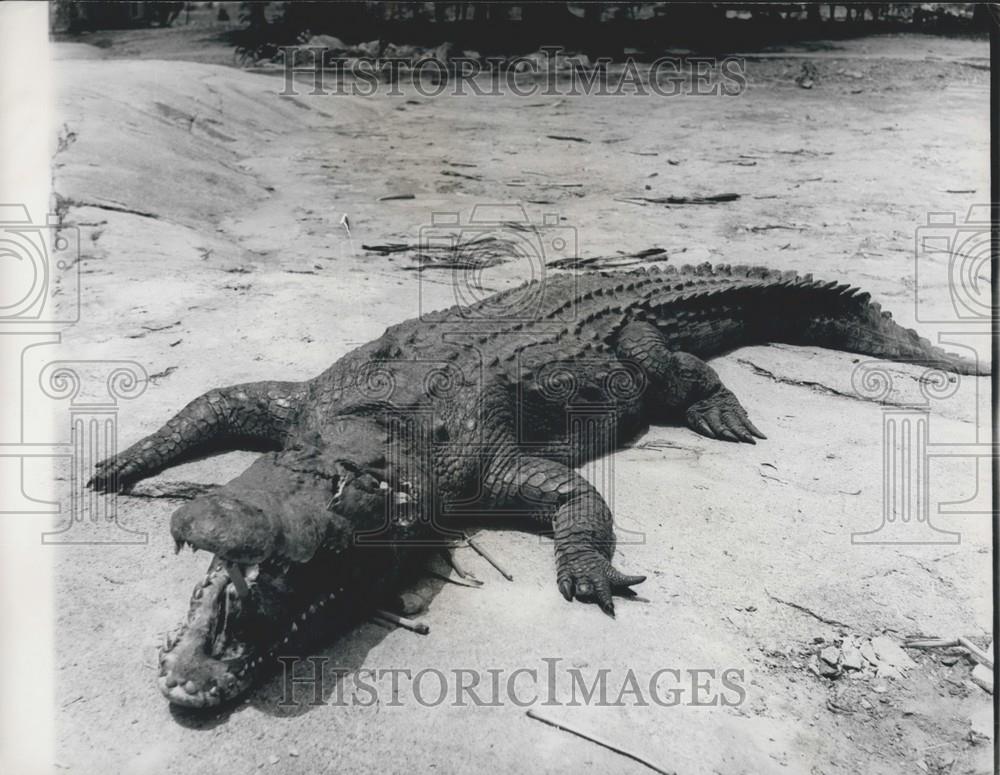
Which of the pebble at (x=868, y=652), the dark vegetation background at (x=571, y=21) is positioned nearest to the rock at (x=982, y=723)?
the pebble at (x=868, y=652)

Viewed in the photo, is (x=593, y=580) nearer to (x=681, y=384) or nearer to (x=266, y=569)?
(x=266, y=569)

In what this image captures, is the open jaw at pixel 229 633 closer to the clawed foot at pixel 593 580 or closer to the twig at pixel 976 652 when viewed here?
the clawed foot at pixel 593 580

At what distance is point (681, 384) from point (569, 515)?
1.73 metres

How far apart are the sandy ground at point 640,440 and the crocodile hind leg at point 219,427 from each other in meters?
0.16

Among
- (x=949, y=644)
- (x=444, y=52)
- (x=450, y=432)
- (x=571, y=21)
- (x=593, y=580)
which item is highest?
(x=571, y=21)

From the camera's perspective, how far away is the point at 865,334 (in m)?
6.13

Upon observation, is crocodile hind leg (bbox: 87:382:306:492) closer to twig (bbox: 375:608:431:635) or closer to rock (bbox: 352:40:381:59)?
twig (bbox: 375:608:431:635)

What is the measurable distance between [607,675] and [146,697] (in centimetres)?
173

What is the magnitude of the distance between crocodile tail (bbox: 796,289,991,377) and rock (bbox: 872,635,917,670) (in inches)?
131

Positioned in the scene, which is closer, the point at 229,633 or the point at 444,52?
the point at 229,633

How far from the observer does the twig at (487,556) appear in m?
3.59

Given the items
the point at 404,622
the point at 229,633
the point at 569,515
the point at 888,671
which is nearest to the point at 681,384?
the point at 569,515

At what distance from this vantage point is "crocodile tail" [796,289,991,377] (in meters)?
6.04

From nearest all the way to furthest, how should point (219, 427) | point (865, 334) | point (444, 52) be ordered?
point (219, 427)
point (865, 334)
point (444, 52)
